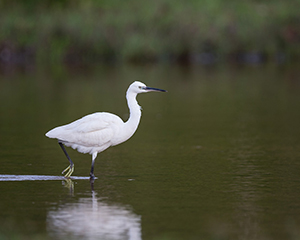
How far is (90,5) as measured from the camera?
147 feet

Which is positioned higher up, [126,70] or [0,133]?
[126,70]

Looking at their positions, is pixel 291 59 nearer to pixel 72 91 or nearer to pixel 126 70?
pixel 126 70

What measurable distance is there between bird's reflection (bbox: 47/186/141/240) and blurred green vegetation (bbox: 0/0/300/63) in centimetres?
3176

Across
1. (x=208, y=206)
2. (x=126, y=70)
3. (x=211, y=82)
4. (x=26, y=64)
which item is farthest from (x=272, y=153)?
(x=26, y=64)

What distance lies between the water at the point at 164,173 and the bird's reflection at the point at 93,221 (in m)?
0.01

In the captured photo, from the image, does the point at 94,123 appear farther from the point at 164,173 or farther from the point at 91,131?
the point at 164,173

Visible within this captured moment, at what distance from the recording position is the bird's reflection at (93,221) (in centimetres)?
660

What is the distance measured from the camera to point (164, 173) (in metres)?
9.63

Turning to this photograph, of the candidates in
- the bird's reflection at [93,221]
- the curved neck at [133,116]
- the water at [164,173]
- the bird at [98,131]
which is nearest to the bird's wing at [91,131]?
the bird at [98,131]

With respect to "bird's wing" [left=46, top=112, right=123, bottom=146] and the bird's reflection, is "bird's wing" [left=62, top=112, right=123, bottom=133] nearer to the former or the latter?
"bird's wing" [left=46, top=112, right=123, bottom=146]

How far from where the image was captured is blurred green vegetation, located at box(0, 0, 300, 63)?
130 ft

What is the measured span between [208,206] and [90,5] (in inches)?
1518

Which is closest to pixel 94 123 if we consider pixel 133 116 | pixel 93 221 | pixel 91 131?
pixel 91 131

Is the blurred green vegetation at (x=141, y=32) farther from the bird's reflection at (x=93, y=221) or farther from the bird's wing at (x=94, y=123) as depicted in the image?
the bird's reflection at (x=93, y=221)
